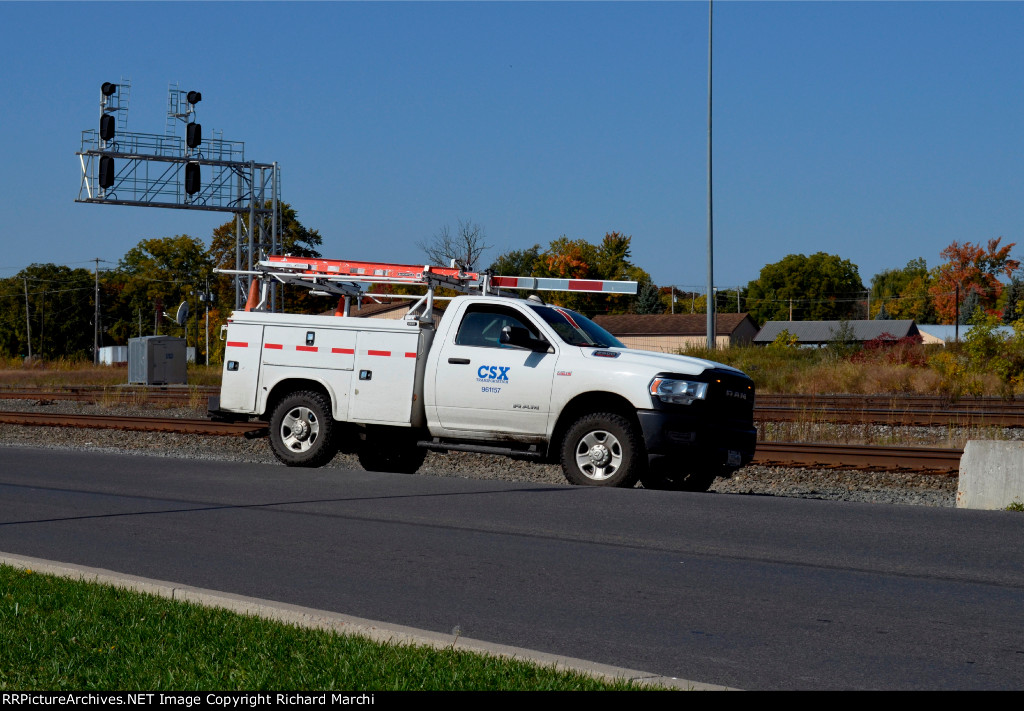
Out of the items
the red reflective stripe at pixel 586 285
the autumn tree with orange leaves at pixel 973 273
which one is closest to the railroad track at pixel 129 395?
the red reflective stripe at pixel 586 285

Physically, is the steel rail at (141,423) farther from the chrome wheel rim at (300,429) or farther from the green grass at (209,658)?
the green grass at (209,658)

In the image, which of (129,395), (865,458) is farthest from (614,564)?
(129,395)

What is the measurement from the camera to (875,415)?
20.8 meters

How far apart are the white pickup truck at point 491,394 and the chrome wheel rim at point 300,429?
2 centimetres

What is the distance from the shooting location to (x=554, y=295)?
75188mm

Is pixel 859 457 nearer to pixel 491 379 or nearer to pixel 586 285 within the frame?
pixel 586 285

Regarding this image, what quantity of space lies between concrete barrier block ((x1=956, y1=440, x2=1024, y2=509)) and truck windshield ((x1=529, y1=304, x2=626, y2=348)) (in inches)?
151

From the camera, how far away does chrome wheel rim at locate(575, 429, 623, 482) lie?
11.8 metres

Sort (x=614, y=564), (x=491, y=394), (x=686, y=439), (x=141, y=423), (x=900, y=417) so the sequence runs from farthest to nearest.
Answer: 1. (x=141, y=423)
2. (x=900, y=417)
3. (x=491, y=394)
4. (x=686, y=439)
5. (x=614, y=564)

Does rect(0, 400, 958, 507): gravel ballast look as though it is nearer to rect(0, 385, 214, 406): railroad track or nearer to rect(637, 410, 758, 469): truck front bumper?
rect(637, 410, 758, 469): truck front bumper

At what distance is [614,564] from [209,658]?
3.22 m

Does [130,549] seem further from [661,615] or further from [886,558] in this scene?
[886,558]

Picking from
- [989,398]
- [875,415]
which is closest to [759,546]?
[875,415]

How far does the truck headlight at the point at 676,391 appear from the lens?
37.9 ft
